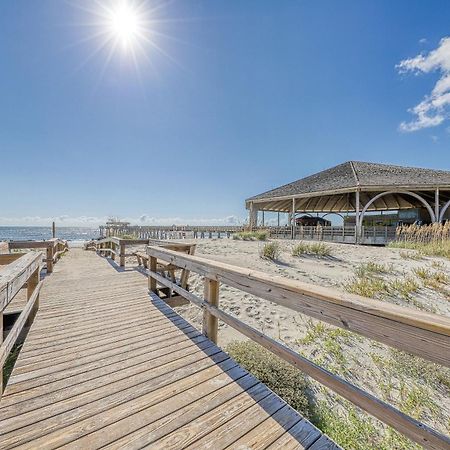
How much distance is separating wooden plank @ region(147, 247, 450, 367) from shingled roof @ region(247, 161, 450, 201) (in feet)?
50.8

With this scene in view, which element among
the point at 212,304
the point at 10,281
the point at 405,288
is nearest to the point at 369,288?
the point at 405,288

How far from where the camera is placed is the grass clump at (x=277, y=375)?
97.7 inches

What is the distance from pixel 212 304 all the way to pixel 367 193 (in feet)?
75.5

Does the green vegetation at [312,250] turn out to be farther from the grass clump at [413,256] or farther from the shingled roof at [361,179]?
the shingled roof at [361,179]

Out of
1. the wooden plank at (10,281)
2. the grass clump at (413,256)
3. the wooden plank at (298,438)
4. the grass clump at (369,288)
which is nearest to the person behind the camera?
the wooden plank at (298,438)

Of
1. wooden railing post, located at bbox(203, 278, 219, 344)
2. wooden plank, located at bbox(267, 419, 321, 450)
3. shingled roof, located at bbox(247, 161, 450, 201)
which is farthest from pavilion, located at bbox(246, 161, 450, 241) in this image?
wooden plank, located at bbox(267, 419, 321, 450)

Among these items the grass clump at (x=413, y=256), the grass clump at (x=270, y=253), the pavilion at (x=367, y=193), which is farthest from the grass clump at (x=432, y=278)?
the pavilion at (x=367, y=193)

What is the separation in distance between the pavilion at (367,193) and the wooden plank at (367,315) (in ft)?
50.8

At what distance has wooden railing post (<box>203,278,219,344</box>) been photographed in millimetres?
2773

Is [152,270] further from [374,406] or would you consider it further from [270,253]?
[270,253]

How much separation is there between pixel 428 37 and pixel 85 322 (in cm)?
1404

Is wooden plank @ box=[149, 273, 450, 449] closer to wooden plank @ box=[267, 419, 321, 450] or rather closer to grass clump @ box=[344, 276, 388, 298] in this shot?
wooden plank @ box=[267, 419, 321, 450]

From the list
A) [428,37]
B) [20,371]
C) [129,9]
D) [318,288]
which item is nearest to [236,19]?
[129,9]

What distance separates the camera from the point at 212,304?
9.05ft
